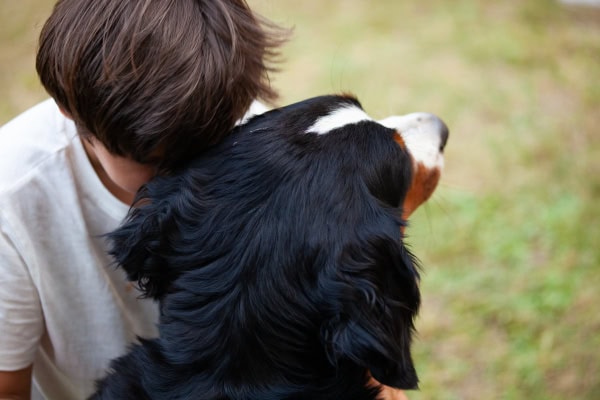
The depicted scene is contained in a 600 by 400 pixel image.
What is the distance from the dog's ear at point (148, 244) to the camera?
135 cm

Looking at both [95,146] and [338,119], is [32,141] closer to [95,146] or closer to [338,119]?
[95,146]

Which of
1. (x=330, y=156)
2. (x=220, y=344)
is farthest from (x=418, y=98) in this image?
(x=220, y=344)

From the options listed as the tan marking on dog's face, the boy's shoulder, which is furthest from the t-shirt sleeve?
the tan marking on dog's face

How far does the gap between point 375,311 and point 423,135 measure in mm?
682

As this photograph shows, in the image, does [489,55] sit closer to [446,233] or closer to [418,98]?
[418,98]

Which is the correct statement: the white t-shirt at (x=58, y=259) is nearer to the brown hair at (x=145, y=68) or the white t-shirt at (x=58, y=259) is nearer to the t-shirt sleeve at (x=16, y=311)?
the t-shirt sleeve at (x=16, y=311)

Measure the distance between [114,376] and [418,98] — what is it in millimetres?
2588

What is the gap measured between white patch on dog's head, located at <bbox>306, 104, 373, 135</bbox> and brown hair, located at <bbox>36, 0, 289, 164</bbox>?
18 centimetres

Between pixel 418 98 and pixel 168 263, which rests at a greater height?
pixel 418 98

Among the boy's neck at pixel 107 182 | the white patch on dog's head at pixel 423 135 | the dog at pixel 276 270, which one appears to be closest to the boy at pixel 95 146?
the boy's neck at pixel 107 182

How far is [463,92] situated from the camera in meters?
3.75

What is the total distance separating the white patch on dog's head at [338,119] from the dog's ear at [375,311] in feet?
0.85

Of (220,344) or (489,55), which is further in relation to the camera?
(489,55)

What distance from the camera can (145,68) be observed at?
4.38 ft
